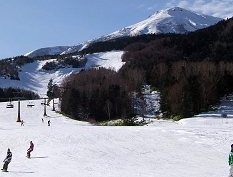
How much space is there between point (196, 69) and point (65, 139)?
77.1 m

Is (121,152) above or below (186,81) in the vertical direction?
below

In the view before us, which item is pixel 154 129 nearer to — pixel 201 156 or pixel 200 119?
pixel 201 156

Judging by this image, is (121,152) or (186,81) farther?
(186,81)

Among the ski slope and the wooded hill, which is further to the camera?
the wooded hill

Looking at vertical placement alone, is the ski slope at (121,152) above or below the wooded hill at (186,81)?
below

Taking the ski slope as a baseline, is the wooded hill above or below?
above

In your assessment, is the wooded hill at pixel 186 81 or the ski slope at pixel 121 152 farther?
the wooded hill at pixel 186 81

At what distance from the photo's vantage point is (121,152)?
4306 cm

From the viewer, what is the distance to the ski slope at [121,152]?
3262 centimetres

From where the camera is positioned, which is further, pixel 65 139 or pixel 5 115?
pixel 5 115

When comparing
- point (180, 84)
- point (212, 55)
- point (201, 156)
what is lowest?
point (201, 156)

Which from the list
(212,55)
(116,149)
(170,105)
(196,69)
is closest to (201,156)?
(116,149)

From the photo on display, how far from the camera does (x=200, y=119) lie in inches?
3236

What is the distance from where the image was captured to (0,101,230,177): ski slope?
1284 inches
